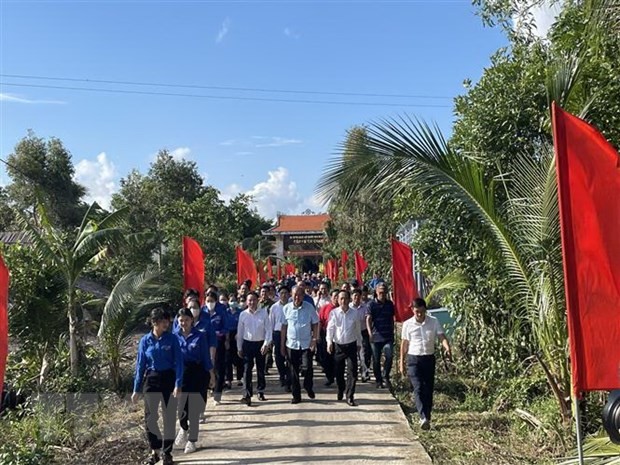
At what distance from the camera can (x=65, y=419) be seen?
7.67 m

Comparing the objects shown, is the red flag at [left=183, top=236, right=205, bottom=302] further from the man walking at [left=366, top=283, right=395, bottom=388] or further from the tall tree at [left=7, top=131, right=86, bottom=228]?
the tall tree at [left=7, top=131, right=86, bottom=228]

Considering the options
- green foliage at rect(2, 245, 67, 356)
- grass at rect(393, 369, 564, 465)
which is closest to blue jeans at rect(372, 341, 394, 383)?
grass at rect(393, 369, 564, 465)

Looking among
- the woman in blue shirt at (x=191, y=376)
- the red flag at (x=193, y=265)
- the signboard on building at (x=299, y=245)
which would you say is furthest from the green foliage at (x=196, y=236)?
the signboard on building at (x=299, y=245)

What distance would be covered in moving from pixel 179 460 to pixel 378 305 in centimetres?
401

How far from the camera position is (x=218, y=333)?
27.3 feet

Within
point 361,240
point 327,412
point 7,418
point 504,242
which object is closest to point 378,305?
point 327,412

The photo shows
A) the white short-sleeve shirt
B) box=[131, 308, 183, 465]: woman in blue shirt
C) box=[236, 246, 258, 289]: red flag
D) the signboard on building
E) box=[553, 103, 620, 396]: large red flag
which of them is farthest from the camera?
the signboard on building

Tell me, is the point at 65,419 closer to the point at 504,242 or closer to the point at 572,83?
the point at 504,242

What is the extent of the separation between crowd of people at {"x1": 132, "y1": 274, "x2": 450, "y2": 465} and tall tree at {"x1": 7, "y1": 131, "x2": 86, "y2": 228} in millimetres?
17547

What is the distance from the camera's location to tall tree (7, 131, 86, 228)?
80.7 ft

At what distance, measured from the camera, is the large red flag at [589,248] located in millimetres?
3791

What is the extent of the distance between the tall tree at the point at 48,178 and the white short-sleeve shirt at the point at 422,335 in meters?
21.5

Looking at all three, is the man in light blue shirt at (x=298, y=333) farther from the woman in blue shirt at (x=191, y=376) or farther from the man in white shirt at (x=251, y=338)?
the woman in blue shirt at (x=191, y=376)

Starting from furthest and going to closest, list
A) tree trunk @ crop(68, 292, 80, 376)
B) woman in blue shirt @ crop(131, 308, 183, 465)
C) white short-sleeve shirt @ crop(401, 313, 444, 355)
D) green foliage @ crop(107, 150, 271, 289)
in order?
green foliage @ crop(107, 150, 271, 289), tree trunk @ crop(68, 292, 80, 376), white short-sleeve shirt @ crop(401, 313, 444, 355), woman in blue shirt @ crop(131, 308, 183, 465)
